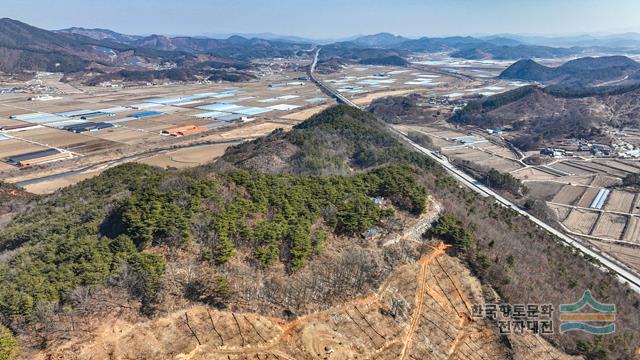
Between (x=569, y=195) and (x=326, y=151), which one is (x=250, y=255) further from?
(x=569, y=195)

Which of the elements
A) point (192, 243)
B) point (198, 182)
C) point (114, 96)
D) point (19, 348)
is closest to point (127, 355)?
point (19, 348)

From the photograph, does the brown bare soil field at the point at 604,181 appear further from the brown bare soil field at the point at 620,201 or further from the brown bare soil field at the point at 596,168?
the brown bare soil field at the point at 620,201

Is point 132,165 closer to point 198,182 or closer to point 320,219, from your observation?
point 198,182

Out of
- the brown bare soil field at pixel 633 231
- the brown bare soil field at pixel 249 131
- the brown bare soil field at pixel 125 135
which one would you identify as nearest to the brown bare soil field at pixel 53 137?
the brown bare soil field at pixel 125 135

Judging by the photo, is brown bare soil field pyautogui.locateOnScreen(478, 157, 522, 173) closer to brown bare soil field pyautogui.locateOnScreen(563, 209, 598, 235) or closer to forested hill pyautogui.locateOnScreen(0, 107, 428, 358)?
brown bare soil field pyautogui.locateOnScreen(563, 209, 598, 235)

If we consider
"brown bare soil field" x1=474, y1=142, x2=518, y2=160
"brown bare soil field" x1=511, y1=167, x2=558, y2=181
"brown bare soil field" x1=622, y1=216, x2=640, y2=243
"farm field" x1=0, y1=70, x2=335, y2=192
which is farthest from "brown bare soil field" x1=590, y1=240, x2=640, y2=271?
"farm field" x1=0, y1=70, x2=335, y2=192

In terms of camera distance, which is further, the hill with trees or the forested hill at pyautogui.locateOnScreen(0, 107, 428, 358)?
the forested hill at pyautogui.locateOnScreen(0, 107, 428, 358)
